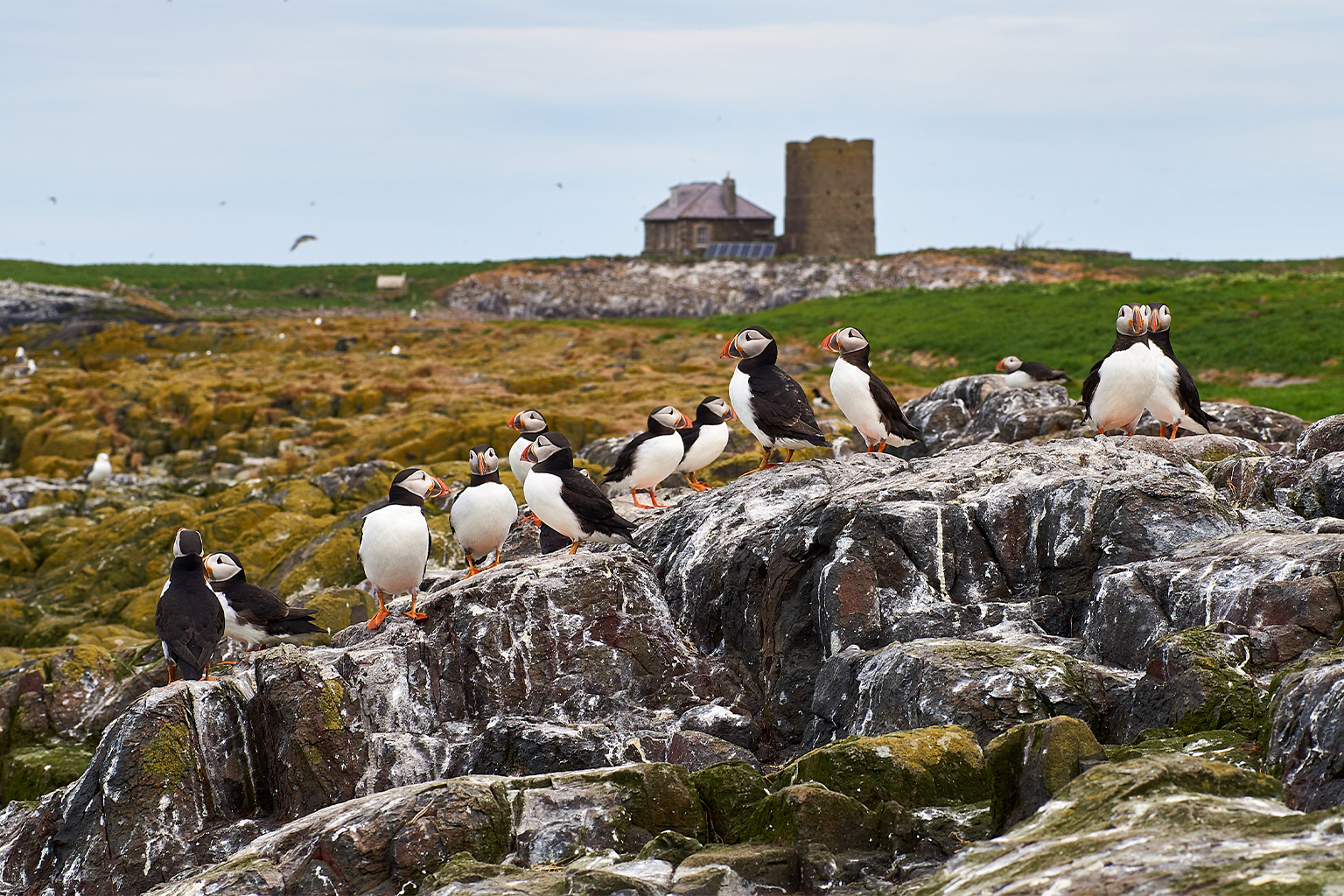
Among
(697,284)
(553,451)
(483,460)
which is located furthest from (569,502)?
(697,284)

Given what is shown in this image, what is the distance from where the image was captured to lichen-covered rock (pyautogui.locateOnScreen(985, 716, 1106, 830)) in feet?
24.5

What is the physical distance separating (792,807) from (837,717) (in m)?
2.34

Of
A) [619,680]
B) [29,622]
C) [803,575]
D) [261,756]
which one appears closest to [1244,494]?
[803,575]

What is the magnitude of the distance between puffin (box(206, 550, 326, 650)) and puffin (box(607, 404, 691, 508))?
160 inches

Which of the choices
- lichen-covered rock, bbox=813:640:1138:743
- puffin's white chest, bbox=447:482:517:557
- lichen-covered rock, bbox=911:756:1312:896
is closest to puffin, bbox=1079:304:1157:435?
lichen-covered rock, bbox=813:640:1138:743

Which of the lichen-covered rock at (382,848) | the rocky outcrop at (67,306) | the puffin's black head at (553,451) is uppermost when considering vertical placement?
the rocky outcrop at (67,306)

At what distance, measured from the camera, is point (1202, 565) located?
9.90 metres

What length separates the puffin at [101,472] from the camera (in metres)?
34.0

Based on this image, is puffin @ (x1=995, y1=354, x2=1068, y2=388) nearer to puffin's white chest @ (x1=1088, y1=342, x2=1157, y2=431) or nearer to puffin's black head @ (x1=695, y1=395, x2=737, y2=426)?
puffin's white chest @ (x1=1088, y1=342, x2=1157, y2=431)

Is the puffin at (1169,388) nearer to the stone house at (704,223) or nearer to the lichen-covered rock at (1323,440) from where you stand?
the lichen-covered rock at (1323,440)

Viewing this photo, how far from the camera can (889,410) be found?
13734mm

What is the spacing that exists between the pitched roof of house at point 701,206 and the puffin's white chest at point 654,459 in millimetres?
79368

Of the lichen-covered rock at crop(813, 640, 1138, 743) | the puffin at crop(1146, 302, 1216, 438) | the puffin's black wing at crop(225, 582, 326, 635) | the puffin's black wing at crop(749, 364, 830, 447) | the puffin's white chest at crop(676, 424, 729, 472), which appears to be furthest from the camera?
the puffin's white chest at crop(676, 424, 729, 472)

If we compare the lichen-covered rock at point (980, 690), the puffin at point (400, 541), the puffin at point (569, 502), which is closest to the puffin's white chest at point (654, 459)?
the puffin at point (569, 502)
